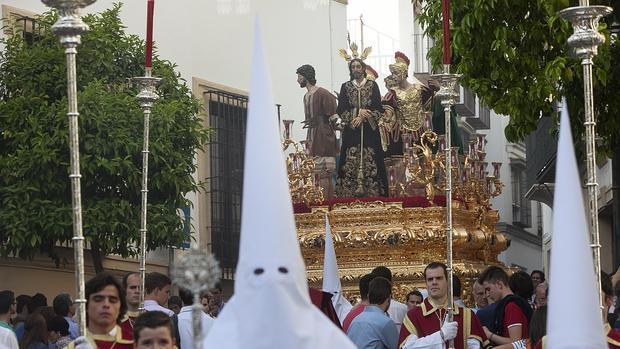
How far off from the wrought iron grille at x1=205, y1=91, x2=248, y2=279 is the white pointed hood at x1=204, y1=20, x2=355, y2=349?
19827 millimetres

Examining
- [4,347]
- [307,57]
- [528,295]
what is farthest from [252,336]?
[307,57]

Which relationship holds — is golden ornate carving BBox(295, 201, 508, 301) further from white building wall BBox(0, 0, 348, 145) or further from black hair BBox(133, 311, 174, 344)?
black hair BBox(133, 311, 174, 344)

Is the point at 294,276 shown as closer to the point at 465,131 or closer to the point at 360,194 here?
the point at 360,194

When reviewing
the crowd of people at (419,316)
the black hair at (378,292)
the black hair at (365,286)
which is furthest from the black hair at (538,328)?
the black hair at (365,286)

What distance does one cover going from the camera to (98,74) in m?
20.3

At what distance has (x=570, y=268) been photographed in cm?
596

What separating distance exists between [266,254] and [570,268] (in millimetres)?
1096

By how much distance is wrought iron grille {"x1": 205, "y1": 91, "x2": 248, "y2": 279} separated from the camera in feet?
85.8

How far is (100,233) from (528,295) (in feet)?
31.0

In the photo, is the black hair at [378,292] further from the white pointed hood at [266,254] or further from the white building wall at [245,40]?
the white building wall at [245,40]

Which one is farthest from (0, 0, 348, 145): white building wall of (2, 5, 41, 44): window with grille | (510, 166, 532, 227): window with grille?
(510, 166, 532, 227): window with grille

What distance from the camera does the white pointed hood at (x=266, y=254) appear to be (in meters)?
5.85

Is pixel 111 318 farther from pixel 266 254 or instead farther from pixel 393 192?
pixel 393 192

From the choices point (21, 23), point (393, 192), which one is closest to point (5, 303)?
point (393, 192)
